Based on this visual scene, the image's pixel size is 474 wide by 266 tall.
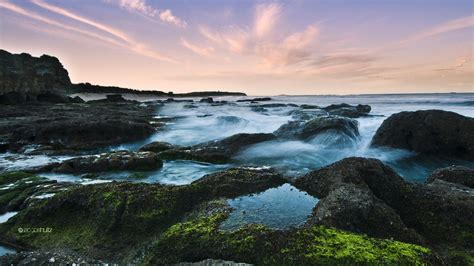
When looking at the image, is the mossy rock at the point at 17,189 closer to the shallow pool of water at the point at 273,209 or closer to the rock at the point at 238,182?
the rock at the point at 238,182

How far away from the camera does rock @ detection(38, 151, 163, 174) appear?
1095cm

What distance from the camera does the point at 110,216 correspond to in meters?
5.95

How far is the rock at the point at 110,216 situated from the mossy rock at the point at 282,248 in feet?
2.33

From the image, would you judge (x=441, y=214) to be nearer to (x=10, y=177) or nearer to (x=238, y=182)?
(x=238, y=182)

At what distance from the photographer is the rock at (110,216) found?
18.0ft

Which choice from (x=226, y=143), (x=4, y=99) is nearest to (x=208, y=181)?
(x=226, y=143)

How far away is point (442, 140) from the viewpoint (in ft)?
45.0

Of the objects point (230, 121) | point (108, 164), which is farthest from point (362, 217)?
point (230, 121)

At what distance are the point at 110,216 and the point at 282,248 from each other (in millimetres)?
3245

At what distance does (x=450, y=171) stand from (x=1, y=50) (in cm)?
5422

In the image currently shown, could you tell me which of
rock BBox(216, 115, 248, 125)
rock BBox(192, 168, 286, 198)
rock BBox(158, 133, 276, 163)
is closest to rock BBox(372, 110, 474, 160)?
rock BBox(158, 133, 276, 163)

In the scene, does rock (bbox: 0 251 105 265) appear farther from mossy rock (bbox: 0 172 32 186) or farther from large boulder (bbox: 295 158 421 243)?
Result: mossy rock (bbox: 0 172 32 186)

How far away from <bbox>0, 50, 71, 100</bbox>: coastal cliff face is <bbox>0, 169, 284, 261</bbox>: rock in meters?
38.1

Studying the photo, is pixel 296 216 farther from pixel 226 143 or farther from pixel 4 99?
pixel 4 99
